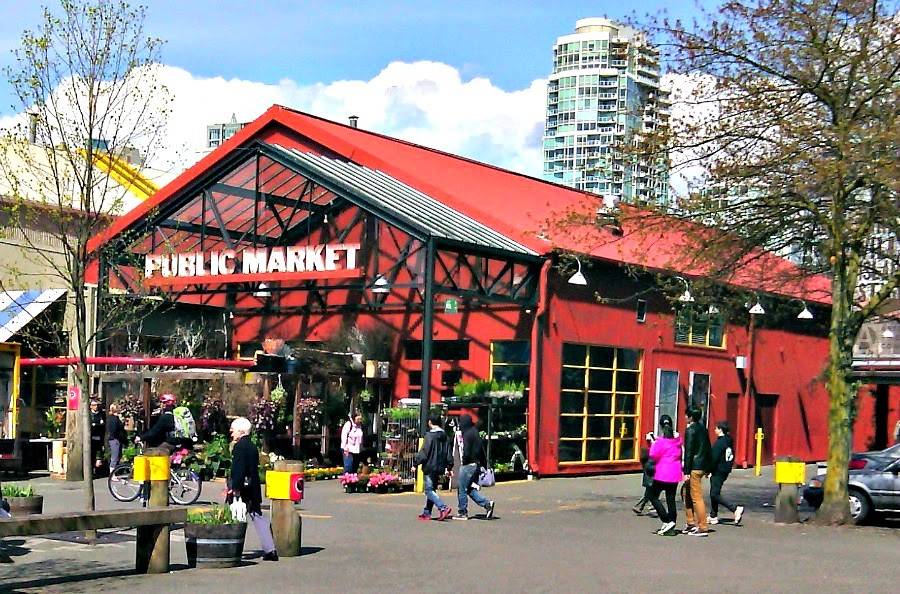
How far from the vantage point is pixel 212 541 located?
14391mm

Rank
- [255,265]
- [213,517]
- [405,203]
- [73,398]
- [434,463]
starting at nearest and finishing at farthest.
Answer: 1. [213,517]
2. [434,463]
3. [73,398]
4. [405,203]
5. [255,265]

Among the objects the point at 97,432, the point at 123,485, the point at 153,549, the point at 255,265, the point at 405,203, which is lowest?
the point at 123,485

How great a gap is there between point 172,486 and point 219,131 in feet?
390

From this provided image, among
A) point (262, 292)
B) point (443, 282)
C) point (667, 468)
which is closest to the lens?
point (667, 468)

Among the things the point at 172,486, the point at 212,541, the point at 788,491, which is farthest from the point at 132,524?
the point at 788,491

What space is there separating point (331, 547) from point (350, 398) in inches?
588

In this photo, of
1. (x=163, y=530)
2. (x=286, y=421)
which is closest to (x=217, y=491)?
(x=286, y=421)

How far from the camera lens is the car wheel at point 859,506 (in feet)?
72.3

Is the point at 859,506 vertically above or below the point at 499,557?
above

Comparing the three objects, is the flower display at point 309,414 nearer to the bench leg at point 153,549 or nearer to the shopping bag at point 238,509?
the shopping bag at point 238,509

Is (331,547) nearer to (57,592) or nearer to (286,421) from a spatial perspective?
(57,592)

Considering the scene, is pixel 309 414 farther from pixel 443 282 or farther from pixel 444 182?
pixel 444 182

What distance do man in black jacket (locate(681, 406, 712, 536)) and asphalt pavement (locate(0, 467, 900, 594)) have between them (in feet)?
1.22

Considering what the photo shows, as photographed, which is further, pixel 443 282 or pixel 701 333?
pixel 701 333
